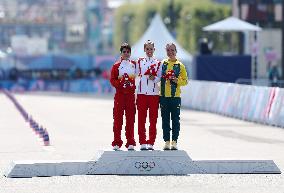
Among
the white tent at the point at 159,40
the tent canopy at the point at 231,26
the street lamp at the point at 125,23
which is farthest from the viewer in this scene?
the street lamp at the point at 125,23

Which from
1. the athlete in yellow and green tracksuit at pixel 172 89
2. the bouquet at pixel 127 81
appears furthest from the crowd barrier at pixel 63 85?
the bouquet at pixel 127 81

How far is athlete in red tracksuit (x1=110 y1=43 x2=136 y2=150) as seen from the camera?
17.0 meters

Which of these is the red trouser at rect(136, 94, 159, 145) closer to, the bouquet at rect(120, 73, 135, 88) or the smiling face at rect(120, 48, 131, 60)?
the bouquet at rect(120, 73, 135, 88)

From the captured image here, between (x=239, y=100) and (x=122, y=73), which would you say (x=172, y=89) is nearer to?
(x=122, y=73)

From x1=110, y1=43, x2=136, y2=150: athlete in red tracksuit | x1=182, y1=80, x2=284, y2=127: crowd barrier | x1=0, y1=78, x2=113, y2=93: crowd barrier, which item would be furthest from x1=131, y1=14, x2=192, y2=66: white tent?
x1=110, y1=43, x2=136, y2=150: athlete in red tracksuit

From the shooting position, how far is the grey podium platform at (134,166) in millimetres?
16641

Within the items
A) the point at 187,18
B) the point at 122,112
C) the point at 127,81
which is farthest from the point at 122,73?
the point at 187,18

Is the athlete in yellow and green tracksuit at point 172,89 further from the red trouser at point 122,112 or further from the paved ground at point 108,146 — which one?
the paved ground at point 108,146

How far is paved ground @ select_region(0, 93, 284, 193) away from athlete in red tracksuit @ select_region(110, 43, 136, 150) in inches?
40.7

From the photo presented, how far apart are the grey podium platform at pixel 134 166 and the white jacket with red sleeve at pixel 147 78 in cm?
89

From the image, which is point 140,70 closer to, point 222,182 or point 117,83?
point 117,83

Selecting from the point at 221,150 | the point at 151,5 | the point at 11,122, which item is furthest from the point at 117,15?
the point at 221,150

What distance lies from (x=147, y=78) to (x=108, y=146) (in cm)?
592

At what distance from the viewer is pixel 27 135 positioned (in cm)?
2645
